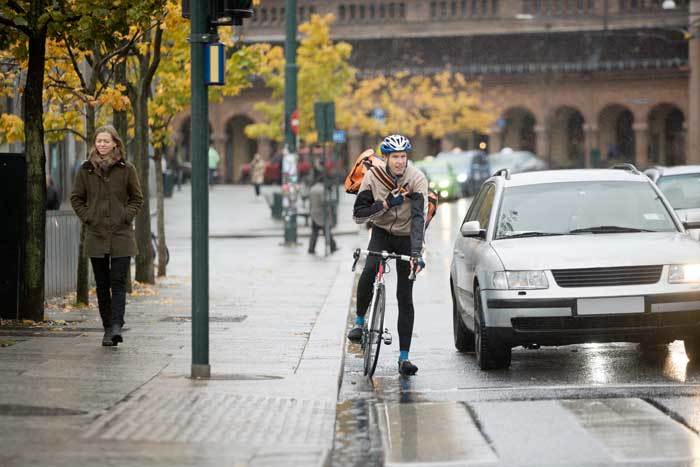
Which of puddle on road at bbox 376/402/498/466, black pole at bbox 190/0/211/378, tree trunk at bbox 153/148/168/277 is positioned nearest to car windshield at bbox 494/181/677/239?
puddle on road at bbox 376/402/498/466

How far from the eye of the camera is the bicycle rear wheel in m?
11.3

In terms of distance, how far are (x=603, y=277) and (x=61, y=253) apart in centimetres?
761

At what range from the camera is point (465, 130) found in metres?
83.1

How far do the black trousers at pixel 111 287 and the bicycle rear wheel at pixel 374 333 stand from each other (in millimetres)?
2180

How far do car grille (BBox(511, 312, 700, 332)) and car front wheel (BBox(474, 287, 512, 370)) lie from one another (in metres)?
0.35

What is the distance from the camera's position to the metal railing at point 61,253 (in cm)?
1636

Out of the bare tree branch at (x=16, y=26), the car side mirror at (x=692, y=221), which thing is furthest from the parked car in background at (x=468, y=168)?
the bare tree branch at (x=16, y=26)

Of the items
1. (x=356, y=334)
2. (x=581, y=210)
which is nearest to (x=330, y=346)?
(x=356, y=334)

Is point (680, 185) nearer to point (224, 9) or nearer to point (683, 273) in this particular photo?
point (683, 273)

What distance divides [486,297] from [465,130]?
72185 millimetres

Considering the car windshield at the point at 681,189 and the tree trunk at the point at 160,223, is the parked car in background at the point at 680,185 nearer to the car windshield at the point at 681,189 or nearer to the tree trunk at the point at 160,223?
the car windshield at the point at 681,189

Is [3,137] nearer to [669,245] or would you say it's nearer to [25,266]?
[25,266]

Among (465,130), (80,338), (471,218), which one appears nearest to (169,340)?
(80,338)

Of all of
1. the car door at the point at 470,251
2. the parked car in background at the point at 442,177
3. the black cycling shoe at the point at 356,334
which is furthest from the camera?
the parked car in background at the point at 442,177
